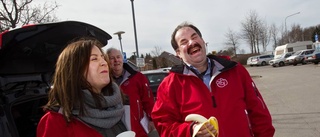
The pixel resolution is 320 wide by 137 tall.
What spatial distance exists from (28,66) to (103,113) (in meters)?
1.53

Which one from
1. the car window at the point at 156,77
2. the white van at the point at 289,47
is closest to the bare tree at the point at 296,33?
the white van at the point at 289,47

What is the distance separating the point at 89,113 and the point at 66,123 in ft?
0.52

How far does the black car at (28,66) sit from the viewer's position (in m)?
2.36

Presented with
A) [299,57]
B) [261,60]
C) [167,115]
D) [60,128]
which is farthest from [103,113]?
[261,60]

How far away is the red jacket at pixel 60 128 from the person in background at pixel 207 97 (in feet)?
2.25

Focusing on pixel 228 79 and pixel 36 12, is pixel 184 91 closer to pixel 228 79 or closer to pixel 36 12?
pixel 228 79

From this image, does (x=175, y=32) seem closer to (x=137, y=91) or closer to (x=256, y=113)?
(x=256, y=113)

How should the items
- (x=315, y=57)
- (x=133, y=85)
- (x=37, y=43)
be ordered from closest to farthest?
(x=37, y=43) < (x=133, y=85) < (x=315, y=57)

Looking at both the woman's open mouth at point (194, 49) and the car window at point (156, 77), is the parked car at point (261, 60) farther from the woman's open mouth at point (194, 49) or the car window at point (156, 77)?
the woman's open mouth at point (194, 49)

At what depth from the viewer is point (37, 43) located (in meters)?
2.68

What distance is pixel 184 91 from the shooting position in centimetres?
244

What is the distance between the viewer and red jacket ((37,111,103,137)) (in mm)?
1831

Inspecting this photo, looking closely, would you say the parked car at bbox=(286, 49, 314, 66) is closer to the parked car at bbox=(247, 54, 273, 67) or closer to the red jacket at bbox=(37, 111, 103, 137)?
the parked car at bbox=(247, 54, 273, 67)

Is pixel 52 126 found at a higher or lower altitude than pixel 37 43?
lower
